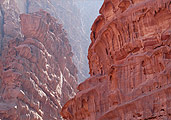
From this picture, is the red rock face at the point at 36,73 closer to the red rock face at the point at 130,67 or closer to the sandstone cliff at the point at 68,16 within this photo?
the sandstone cliff at the point at 68,16

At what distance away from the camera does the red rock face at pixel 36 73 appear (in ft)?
130

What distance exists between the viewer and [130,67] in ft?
46.8

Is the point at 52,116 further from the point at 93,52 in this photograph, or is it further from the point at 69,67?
the point at 93,52

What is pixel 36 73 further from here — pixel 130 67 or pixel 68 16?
pixel 68 16

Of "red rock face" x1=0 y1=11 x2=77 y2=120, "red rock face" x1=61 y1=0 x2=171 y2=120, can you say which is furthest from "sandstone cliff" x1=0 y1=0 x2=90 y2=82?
"red rock face" x1=61 y1=0 x2=171 y2=120

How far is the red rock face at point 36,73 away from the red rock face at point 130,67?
2336 centimetres

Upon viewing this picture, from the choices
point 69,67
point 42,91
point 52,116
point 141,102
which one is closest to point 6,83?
point 42,91


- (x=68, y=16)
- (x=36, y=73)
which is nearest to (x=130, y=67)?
(x=36, y=73)

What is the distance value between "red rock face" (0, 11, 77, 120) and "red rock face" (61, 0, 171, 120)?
920 inches

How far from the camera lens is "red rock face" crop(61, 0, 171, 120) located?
1270 cm

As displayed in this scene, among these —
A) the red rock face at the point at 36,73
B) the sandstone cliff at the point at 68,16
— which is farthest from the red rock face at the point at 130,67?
the sandstone cliff at the point at 68,16

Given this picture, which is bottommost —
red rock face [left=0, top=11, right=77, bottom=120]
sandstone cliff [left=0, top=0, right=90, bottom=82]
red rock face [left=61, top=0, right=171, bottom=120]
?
A: red rock face [left=61, top=0, right=171, bottom=120]

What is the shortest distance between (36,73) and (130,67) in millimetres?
32222

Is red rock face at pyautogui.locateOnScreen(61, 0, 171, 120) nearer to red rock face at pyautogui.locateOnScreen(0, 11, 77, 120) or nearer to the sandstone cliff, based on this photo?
red rock face at pyautogui.locateOnScreen(0, 11, 77, 120)
